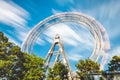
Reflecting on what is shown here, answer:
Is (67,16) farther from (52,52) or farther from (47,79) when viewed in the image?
(47,79)

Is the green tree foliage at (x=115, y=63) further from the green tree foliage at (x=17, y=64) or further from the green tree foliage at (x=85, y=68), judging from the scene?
the green tree foliage at (x=17, y=64)

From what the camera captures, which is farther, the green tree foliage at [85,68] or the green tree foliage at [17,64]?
the green tree foliage at [85,68]

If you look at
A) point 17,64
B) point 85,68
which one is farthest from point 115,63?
point 17,64

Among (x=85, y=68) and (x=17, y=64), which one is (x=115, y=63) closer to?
(x=85, y=68)

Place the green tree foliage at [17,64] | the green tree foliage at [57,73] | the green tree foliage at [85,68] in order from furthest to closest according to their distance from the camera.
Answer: the green tree foliage at [85,68], the green tree foliage at [57,73], the green tree foliage at [17,64]

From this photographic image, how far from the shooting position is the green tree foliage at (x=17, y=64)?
3436cm

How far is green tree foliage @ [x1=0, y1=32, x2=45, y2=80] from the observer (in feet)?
113

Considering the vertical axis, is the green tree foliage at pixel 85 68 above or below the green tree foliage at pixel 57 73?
above

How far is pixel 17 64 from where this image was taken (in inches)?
1449

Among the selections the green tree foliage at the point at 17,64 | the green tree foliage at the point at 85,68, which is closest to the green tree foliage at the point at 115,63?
the green tree foliage at the point at 85,68

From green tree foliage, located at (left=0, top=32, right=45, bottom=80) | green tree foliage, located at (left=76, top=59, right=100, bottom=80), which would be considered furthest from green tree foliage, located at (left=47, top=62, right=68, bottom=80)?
green tree foliage, located at (left=76, top=59, right=100, bottom=80)

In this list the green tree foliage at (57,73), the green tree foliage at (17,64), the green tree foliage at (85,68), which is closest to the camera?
the green tree foliage at (17,64)

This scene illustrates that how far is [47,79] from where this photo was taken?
36.9 meters

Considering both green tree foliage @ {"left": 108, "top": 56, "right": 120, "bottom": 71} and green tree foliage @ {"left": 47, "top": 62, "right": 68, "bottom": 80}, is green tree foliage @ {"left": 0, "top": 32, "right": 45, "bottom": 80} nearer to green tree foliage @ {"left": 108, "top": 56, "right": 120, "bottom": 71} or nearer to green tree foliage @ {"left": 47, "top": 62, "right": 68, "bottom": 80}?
green tree foliage @ {"left": 47, "top": 62, "right": 68, "bottom": 80}
